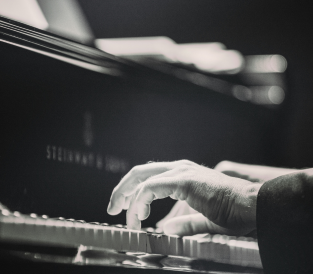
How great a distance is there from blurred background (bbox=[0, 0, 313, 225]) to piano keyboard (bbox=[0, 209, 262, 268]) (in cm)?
57

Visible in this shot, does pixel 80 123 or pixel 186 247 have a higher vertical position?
pixel 80 123

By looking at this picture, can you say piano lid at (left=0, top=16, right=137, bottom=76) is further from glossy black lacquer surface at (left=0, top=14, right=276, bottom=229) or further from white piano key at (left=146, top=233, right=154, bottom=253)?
white piano key at (left=146, top=233, right=154, bottom=253)

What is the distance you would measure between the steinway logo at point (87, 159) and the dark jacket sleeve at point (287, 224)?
47 centimetres

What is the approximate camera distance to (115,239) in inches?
32.1

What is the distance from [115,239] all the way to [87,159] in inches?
13.2

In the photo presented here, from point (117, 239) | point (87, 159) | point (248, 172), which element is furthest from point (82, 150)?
point (248, 172)

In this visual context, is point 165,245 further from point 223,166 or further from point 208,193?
point 223,166

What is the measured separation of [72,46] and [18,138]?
29cm

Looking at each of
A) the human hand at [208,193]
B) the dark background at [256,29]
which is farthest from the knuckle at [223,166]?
the dark background at [256,29]

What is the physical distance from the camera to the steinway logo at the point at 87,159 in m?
1.02

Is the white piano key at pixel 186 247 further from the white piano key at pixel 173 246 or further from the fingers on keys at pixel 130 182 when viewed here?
the fingers on keys at pixel 130 182

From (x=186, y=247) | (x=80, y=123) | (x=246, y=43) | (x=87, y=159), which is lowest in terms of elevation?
(x=186, y=247)

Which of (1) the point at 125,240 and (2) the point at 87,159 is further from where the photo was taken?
(2) the point at 87,159

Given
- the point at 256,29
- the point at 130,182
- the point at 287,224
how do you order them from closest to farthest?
1. the point at 287,224
2. the point at 130,182
3. the point at 256,29
